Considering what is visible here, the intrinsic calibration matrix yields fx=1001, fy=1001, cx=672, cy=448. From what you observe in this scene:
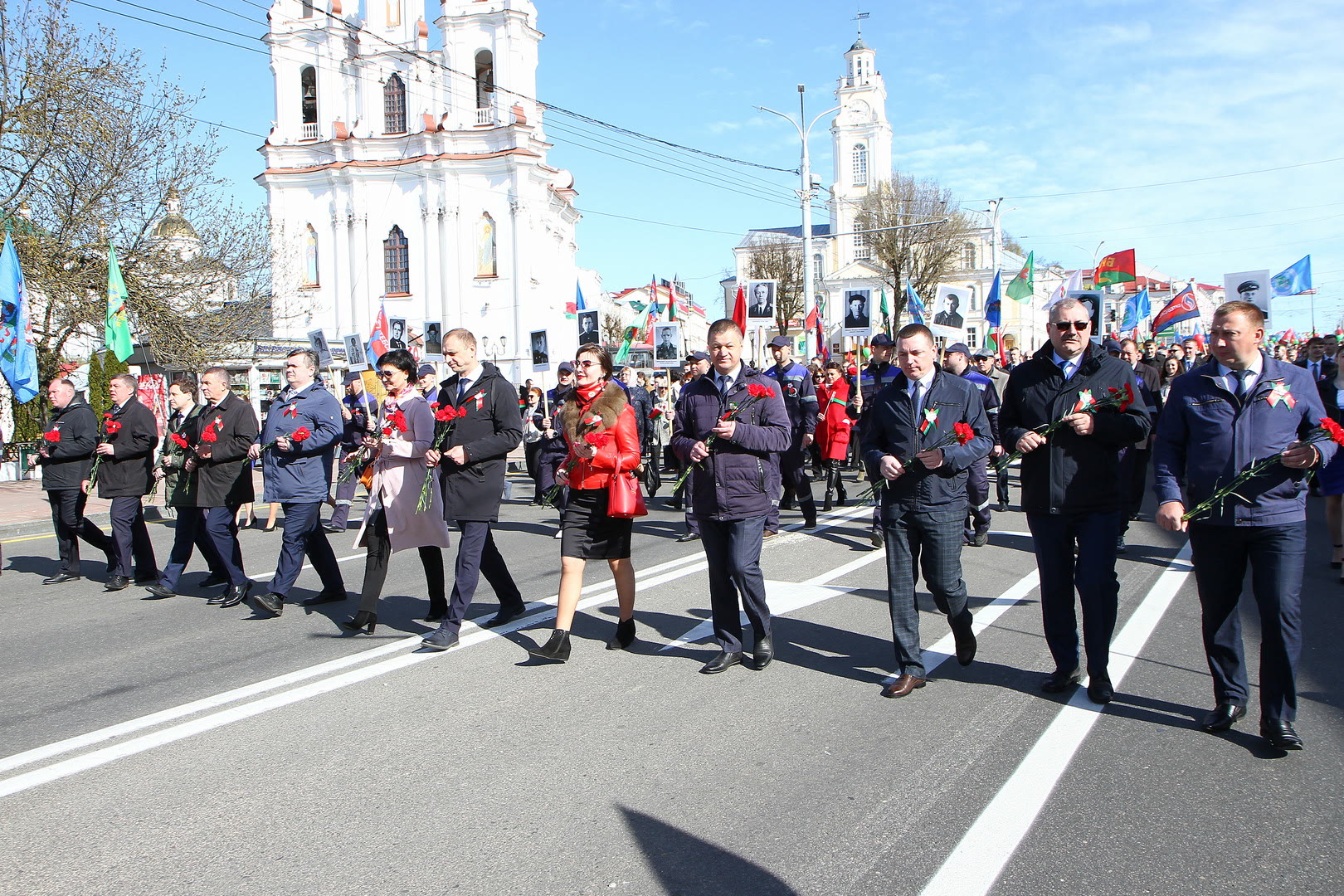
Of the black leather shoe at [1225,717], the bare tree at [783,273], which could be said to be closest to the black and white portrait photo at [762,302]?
the black leather shoe at [1225,717]

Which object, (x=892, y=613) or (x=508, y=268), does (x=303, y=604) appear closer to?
(x=892, y=613)

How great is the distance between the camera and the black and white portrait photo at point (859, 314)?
67.5 ft

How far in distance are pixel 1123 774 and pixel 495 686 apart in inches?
126

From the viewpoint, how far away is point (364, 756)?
455 cm

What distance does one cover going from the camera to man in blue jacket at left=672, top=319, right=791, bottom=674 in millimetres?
5738

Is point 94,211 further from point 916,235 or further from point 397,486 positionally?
point 916,235

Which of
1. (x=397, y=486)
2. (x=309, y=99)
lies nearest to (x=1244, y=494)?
(x=397, y=486)

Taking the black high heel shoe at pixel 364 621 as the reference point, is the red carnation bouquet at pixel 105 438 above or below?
above

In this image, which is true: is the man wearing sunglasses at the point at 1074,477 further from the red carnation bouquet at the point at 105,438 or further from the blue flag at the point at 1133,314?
the blue flag at the point at 1133,314

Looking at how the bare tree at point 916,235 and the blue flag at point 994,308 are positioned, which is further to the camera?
the bare tree at point 916,235

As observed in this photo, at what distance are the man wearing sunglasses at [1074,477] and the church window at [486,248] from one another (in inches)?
1766

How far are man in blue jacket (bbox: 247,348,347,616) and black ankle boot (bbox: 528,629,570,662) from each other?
2585 mm

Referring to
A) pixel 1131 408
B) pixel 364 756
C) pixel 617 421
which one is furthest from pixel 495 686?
pixel 1131 408

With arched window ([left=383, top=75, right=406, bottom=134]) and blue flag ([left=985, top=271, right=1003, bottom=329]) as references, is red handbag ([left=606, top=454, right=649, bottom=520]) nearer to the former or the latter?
blue flag ([left=985, top=271, right=1003, bottom=329])
